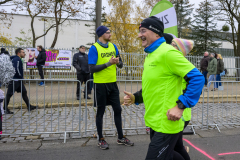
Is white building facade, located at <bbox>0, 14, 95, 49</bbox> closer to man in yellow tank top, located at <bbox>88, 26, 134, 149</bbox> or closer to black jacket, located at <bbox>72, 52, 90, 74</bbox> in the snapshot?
black jacket, located at <bbox>72, 52, 90, 74</bbox>

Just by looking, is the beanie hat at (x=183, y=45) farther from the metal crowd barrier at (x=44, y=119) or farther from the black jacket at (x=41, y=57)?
the black jacket at (x=41, y=57)

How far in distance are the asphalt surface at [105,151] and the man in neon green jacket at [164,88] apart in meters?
1.57

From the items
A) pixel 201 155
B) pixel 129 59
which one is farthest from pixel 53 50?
pixel 201 155

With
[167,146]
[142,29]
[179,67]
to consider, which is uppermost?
[142,29]

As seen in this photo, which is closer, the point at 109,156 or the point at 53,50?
the point at 109,156

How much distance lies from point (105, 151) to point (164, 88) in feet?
7.08

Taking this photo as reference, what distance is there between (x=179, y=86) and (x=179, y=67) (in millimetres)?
237

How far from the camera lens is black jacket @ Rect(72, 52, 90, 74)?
7.82m

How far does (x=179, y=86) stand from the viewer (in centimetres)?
199

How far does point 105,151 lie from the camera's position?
3.62m

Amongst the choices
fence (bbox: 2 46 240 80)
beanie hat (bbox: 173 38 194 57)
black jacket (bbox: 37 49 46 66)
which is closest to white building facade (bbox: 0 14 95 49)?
fence (bbox: 2 46 240 80)

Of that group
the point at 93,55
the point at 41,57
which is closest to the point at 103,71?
the point at 93,55

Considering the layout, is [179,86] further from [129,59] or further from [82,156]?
[129,59]

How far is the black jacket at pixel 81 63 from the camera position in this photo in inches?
308
